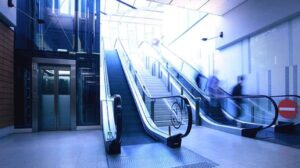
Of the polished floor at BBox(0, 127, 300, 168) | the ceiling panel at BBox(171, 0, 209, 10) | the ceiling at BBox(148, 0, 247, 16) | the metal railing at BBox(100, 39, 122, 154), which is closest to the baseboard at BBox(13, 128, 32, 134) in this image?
the polished floor at BBox(0, 127, 300, 168)

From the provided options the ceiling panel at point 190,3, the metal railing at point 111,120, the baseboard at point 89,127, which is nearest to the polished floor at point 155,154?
the metal railing at point 111,120

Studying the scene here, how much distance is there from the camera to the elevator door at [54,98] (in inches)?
270

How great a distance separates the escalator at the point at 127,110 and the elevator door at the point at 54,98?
5.46 ft

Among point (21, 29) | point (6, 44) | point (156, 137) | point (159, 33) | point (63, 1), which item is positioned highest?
point (159, 33)

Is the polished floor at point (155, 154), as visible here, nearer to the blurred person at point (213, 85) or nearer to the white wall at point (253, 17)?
the white wall at point (253, 17)

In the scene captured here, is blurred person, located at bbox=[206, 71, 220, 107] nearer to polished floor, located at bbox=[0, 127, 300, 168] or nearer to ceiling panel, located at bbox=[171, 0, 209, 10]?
ceiling panel, located at bbox=[171, 0, 209, 10]

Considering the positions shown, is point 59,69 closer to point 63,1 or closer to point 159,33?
point 63,1

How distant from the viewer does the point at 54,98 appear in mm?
6922

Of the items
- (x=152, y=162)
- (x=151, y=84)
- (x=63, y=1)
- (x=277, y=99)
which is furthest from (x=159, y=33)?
(x=152, y=162)

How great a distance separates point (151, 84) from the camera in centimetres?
972

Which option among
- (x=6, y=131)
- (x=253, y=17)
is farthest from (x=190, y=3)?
(x=6, y=131)

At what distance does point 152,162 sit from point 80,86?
4.55 metres

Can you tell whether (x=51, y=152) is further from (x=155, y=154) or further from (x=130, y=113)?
(x=130, y=113)

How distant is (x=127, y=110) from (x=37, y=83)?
309 centimetres
